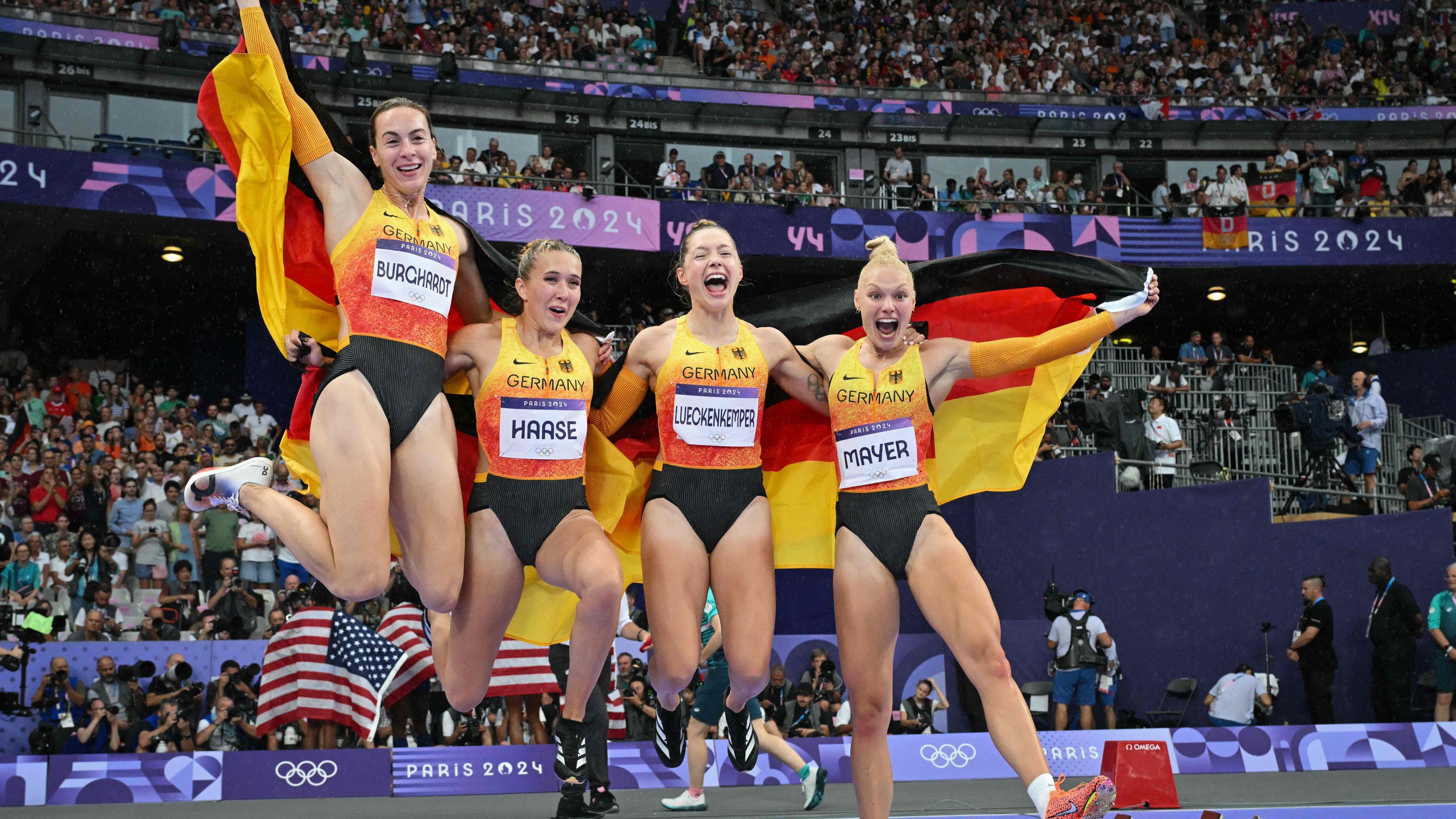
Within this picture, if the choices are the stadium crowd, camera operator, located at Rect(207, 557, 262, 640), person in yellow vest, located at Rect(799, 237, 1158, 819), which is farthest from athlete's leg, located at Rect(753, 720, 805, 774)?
the stadium crowd

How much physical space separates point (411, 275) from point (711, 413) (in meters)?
1.48

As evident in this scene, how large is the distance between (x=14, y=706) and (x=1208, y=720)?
40.6ft

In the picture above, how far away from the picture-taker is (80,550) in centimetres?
1305

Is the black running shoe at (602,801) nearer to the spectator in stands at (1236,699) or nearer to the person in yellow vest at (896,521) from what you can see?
the person in yellow vest at (896,521)

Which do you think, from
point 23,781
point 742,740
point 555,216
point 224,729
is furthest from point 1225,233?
point 23,781

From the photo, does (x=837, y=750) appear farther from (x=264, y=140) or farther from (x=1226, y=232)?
(x=1226, y=232)

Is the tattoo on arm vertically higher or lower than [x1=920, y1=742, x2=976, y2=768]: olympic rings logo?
higher

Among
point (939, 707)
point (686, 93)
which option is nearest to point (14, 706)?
point (939, 707)

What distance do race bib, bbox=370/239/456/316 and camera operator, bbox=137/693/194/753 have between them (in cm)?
732

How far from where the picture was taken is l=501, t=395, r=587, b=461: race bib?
19.0ft

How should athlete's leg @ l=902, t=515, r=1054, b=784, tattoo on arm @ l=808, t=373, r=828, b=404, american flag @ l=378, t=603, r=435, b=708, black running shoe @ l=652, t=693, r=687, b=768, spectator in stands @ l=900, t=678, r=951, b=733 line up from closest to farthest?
athlete's leg @ l=902, t=515, r=1054, b=784
tattoo on arm @ l=808, t=373, r=828, b=404
black running shoe @ l=652, t=693, r=687, b=768
american flag @ l=378, t=603, r=435, b=708
spectator in stands @ l=900, t=678, r=951, b=733

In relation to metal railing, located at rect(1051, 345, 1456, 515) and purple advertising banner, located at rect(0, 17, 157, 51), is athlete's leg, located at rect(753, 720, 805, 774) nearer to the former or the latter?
metal railing, located at rect(1051, 345, 1456, 515)

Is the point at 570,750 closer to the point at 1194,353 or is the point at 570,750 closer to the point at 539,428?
the point at 539,428

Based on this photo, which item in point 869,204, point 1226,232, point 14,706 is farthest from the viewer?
point 869,204
